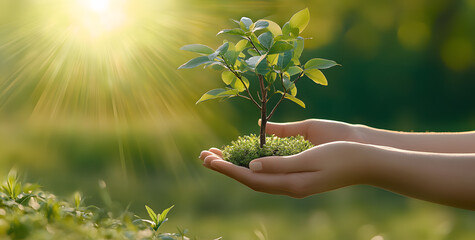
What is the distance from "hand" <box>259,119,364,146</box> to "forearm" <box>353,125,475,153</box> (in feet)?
0.09

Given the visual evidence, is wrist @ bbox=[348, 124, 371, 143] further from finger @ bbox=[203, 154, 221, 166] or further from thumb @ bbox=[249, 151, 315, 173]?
finger @ bbox=[203, 154, 221, 166]

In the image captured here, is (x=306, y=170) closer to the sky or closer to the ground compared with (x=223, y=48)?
closer to the ground

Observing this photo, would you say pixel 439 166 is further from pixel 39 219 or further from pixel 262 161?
pixel 39 219

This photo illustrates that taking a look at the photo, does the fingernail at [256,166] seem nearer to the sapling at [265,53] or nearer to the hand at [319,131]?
the sapling at [265,53]

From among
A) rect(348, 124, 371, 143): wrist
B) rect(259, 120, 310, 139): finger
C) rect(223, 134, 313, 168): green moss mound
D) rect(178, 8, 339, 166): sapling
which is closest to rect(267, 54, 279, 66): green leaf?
rect(178, 8, 339, 166): sapling

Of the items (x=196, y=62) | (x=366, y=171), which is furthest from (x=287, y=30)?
(x=366, y=171)

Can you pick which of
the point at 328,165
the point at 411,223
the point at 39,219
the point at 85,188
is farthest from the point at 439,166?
the point at 85,188

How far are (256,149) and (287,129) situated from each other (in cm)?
34

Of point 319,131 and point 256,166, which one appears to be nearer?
point 256,166

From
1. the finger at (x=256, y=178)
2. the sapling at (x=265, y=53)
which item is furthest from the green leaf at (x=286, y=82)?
the finger at (x=256, y=178)

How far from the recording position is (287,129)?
6.35 ft

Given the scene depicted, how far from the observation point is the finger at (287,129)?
1.92 metres

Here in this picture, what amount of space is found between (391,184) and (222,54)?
0.76 m

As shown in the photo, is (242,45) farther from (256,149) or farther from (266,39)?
(256,149)
